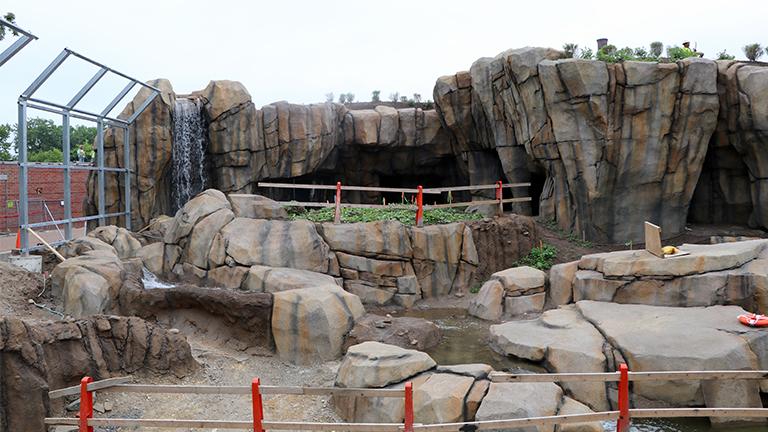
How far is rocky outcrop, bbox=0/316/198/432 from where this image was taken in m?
5.88

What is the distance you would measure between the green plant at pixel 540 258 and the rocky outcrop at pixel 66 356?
925cm

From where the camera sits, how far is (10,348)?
589 centimetres

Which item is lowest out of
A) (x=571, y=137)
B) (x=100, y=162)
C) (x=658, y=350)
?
(x=658, y=350)

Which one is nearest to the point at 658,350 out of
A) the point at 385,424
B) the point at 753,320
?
the point at 753,320

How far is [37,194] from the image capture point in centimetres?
2119

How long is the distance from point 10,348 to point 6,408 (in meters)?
0.63

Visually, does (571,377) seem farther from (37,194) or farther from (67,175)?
(37,194)

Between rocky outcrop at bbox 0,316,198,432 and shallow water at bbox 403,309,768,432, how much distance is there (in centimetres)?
432

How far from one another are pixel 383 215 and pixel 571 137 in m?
5.55

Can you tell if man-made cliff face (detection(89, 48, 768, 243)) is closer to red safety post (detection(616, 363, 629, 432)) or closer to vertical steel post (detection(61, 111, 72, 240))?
vertical steel post (detection(61, 111, 72, 240))

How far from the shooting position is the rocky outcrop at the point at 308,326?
29.3 ft

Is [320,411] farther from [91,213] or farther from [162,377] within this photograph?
[91,213]

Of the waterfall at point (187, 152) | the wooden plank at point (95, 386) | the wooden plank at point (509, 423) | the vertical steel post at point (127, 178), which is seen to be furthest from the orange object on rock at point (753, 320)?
the waterfall at point (187, 152)

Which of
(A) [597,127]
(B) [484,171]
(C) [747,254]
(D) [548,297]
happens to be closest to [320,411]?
(D) [548,297]
